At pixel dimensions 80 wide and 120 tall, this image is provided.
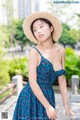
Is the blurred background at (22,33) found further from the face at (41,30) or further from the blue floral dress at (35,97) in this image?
the blue floral dress at (35,97)

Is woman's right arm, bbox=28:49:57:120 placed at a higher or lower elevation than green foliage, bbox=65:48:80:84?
higher

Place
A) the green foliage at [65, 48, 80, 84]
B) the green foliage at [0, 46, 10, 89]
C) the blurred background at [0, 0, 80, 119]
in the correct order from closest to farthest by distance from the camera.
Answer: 1. the blurred background at [0, 0, 80, 119]
2. the green foliage at [0, 46, 10, 89]
3. the green foliage at [65, 48, 80, 84]

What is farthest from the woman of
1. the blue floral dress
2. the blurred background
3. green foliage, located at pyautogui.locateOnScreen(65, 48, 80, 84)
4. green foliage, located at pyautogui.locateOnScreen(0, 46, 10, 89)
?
green foliage, located at pyautogui.locateOnScreen(65, 48, 80, 84)

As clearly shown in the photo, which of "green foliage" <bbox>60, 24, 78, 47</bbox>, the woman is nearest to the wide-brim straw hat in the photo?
the woman

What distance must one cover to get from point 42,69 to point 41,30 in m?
0.20

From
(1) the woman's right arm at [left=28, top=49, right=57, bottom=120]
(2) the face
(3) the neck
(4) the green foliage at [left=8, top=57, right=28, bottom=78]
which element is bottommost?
(4) the green foliage at [left=8, top=57, right=28, bottom=78]

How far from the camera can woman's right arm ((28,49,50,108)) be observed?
4.36 ft

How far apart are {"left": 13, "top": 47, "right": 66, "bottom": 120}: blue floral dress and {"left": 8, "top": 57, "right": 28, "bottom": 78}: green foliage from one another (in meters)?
4.12

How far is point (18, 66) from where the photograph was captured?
19.1 feet

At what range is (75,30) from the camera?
462 centimetres

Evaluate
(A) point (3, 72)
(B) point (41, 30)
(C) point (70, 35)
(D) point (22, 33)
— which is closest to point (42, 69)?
(B) point (41, 30)

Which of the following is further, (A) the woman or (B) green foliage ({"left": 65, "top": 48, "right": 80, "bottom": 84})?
(B) green foliage ({"left": 65, "top": 48, "right": 80, "bottom": 84})

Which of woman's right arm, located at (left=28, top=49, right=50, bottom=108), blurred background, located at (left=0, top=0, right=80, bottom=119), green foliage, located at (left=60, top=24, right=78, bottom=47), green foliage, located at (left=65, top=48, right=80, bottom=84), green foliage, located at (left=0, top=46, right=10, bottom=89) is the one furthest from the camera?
green foliage, located at (left=65, top=48, right=80, bottom=84)

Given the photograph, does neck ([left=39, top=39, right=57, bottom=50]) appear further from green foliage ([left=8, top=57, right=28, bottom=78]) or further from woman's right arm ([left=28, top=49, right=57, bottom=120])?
green foliage ([left=8, top=57, right=28, bottom=78])
